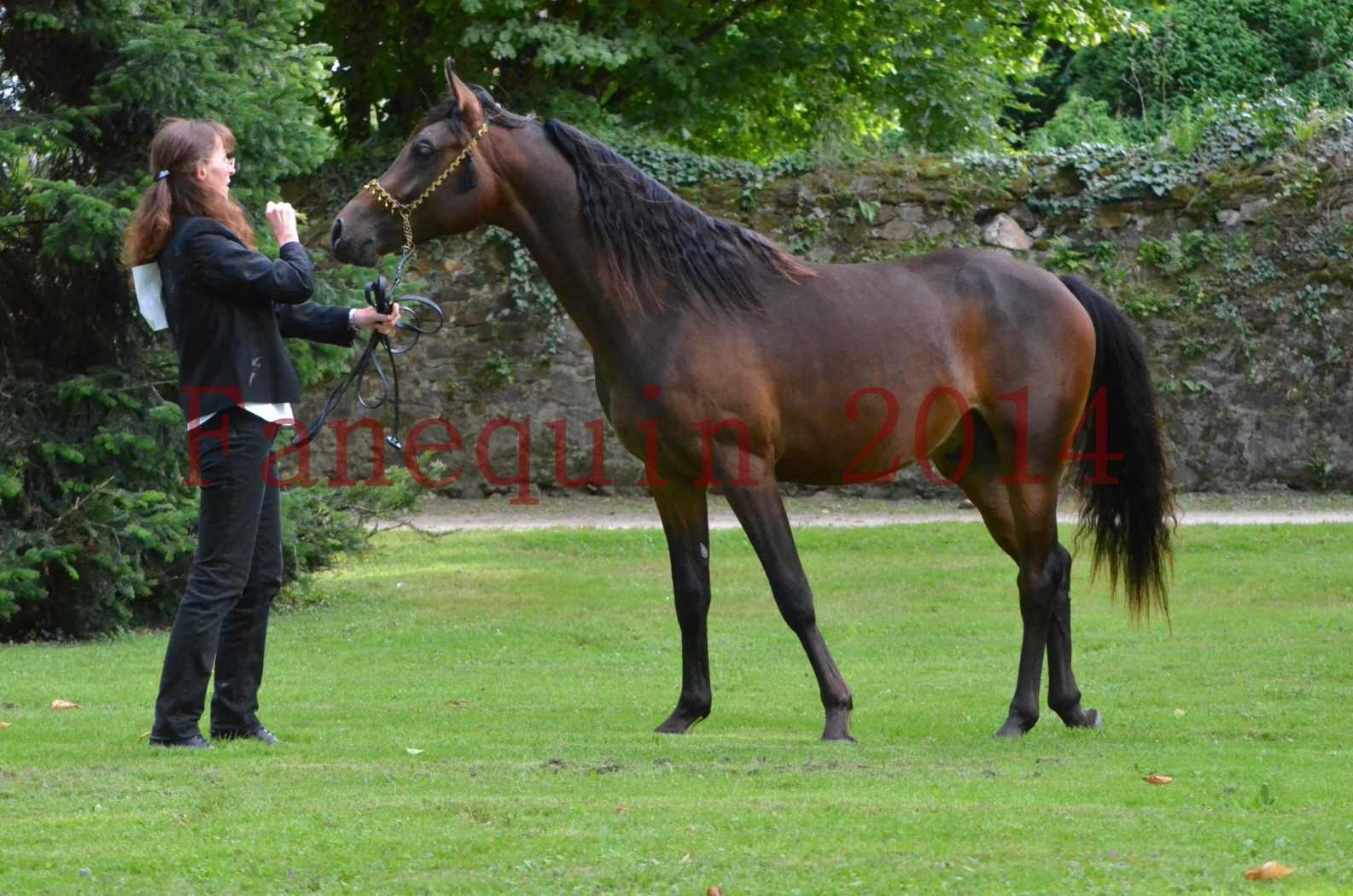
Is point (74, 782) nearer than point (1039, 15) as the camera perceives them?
Yes

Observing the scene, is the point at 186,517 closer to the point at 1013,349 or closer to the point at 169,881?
the point at 1013,349

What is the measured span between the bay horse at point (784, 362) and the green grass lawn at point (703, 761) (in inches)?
27.6

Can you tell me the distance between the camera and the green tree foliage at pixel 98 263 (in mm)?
9414

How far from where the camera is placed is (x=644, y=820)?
4.49 meters

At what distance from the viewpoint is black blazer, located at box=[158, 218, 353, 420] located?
5527 mm

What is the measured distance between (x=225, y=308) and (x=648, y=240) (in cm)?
160

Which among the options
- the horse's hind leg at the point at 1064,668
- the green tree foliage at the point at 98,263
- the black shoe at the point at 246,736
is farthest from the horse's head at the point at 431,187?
the green tree foliage at the point at 98,263

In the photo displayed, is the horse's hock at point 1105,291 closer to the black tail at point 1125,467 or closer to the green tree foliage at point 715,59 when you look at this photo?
the green tree foliage at point 715,59

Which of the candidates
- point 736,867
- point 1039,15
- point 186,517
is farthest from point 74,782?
point 1039,15

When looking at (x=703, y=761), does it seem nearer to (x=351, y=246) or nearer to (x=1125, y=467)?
(x=351, y=246)

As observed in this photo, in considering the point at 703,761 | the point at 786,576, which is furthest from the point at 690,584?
the point at 703,761

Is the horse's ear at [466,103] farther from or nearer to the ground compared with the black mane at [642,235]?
farther from the ground

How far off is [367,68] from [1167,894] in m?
15.8

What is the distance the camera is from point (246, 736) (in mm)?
6023
